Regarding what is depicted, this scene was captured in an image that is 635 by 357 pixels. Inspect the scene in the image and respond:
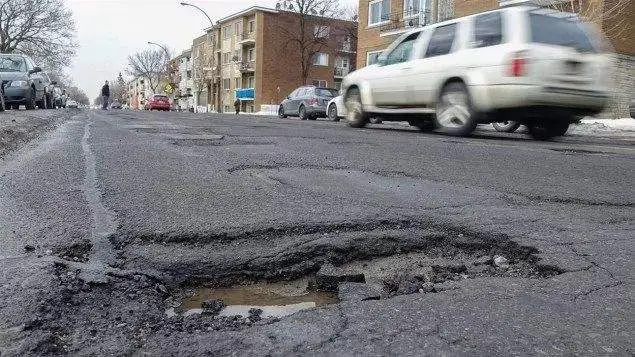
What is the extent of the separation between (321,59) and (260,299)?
55.4 m

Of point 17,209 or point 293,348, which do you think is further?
point 17,209

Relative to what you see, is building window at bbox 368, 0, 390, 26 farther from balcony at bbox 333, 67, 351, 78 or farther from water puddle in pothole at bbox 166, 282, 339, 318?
water puddle in pothole at bbox 166, 282, 339, 318

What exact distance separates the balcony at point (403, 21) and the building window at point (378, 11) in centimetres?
53

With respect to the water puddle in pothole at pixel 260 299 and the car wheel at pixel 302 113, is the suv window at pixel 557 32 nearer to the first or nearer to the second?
the water puddle in pothole at pixel 260 299

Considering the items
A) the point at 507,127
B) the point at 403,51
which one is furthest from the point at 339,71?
the point at 403,51

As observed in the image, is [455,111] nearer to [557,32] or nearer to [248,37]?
[557,32]

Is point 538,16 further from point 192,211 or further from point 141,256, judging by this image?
point 141,256

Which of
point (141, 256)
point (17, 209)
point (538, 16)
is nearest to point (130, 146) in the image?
point (17, 209)

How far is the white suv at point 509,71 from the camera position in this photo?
7004 mm

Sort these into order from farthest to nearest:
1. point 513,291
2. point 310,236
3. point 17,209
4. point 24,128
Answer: point 24,128 < point 17,209 < point 310,236 < point 513,291

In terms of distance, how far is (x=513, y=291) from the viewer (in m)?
1.80

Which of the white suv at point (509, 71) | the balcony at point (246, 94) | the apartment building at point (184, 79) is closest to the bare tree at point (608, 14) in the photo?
the white suv at point (509, 71)

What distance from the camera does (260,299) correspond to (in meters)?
1.84

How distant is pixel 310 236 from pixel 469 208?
44.2 inches
